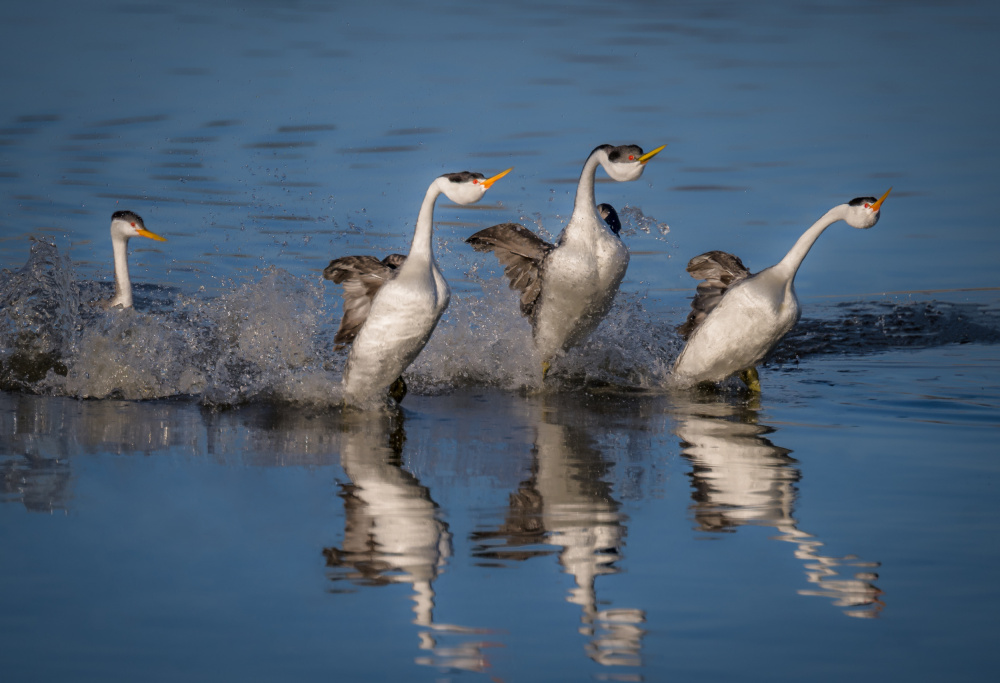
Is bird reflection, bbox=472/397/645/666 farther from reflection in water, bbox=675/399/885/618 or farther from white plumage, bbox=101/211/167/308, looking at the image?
white plumage, bbox=101/211/167/308

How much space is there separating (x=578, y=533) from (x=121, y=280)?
22.9 ft

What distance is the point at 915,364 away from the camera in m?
10.2

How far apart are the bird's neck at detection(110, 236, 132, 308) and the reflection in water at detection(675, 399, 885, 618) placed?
17.6ft

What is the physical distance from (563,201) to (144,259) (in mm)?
5604

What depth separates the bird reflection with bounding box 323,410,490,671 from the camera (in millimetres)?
4293

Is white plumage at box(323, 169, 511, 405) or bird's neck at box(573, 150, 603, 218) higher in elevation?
bird's neck at box(573, 150, 603, 218)

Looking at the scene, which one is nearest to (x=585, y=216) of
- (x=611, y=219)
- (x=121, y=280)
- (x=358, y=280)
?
(x=611, y=219)

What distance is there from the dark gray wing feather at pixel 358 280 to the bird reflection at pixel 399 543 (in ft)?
5.77

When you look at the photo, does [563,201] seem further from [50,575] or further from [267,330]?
[50,575]

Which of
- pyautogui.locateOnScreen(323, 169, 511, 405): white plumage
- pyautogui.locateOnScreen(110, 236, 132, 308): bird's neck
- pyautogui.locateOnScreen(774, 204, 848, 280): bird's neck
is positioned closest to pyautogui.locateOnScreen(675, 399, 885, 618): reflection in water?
pyautogui.locateOnScreen(774, 204, 848, 280): bird's neck

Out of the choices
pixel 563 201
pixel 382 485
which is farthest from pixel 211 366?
pixel 563 201

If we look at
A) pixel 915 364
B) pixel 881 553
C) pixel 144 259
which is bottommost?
pixel 881 553

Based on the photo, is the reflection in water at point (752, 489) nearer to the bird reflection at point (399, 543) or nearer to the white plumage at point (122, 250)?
the bird reflection at point (399, 543)

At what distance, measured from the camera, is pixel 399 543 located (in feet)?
17.3
